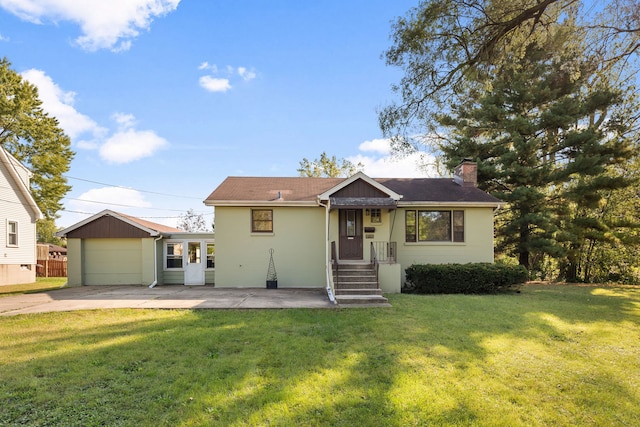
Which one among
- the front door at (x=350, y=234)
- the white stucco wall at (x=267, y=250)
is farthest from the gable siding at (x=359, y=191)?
the white stucco wall at (x=267, y=250)

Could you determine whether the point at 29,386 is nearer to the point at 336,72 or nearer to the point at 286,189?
the point at 286,189

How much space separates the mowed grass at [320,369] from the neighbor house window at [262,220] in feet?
19.1

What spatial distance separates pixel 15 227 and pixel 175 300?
14372 millimetres

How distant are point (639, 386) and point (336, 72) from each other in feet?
44.9

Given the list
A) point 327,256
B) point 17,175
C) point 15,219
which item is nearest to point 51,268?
point 15,219

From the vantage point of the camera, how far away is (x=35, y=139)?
957 inches

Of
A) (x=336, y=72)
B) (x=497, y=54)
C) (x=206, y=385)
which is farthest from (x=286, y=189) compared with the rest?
(x=206, y=385)

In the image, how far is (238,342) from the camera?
20.0ft

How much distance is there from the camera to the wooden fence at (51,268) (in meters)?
23.7

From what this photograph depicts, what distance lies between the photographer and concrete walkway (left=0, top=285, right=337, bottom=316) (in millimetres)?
9469

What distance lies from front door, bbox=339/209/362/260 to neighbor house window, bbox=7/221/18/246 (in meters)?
17.9

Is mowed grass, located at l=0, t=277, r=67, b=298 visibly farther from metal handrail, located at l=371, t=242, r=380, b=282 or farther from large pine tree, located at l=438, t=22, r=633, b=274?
large pine tree, located at l=438, t=22, r=633, b=274

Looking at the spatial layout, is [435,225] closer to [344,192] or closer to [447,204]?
[447,204]

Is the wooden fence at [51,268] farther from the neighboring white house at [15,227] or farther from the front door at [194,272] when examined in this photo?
the front door at [194,272]
